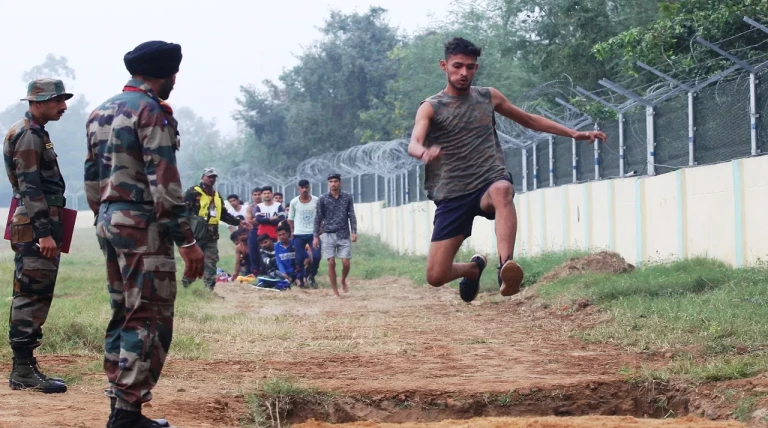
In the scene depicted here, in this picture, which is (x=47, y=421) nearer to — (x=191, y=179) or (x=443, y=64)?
(x=443, y=64)

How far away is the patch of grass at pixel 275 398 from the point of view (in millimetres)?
6223

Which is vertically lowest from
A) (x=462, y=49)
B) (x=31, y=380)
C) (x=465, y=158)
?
(x=31, y=380)

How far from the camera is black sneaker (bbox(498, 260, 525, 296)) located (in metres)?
6.86

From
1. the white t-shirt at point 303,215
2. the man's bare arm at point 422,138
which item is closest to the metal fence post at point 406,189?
the white t-shirt at point 303,215

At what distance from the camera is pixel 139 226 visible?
197 inches

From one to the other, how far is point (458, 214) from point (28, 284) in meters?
2.71

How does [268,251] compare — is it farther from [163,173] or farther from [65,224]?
[163,173]

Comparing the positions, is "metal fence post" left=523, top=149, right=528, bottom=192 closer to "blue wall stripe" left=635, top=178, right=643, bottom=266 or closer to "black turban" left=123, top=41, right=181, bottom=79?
"blue wall stripe" left=635, top=178, right=643, bottom=266

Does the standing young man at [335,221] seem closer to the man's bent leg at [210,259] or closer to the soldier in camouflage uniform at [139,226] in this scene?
the man's bent leg at [210,259]

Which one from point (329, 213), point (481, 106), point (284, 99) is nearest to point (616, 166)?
point (329, 213)

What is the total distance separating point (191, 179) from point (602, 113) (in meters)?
68.7

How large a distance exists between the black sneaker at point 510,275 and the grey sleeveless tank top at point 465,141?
62 cm

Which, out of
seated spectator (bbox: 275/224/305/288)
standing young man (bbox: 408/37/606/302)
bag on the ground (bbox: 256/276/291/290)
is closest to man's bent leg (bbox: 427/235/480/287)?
standing young man (bbox: 408/37/606/302)

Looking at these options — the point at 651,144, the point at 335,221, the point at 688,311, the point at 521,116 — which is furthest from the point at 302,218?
the point at 521,116
